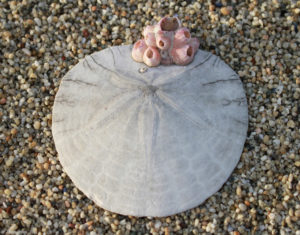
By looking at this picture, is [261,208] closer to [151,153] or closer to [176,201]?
[176,201]

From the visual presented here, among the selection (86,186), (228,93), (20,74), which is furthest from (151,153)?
(20,74)

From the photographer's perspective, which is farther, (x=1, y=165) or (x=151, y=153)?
(x=1, y=165)

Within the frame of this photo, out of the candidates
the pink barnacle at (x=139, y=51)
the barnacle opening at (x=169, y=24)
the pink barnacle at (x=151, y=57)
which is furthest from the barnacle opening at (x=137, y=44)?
the barnacle opening at (x=169, y=24)

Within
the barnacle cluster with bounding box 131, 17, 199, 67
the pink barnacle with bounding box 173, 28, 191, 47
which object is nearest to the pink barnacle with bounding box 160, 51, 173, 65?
the barnacle cluster with bounding box 131, 17, 199, 67

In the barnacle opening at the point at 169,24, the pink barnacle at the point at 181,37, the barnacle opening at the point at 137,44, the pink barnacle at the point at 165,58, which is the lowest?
the pink barnacle at the point at 165,58

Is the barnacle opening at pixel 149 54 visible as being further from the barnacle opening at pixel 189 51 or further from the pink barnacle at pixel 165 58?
the barnacle opening at pixel 189 51

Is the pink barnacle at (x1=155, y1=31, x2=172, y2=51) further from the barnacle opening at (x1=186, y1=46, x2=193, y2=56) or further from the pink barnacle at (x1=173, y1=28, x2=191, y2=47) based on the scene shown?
the barnacle opening at (x1=186, y1=46, x2=193, y2=56)

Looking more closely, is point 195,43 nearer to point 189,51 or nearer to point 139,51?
point 189,51
